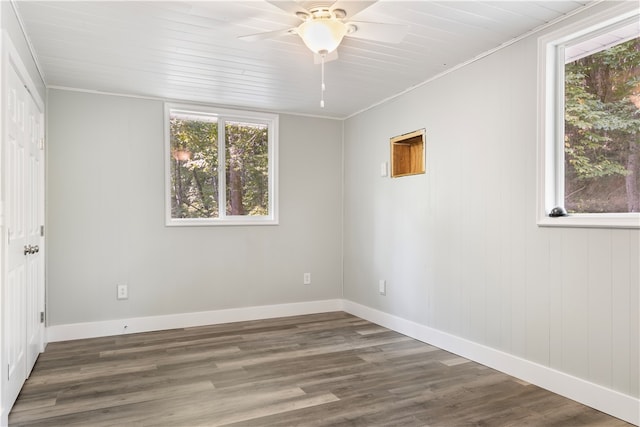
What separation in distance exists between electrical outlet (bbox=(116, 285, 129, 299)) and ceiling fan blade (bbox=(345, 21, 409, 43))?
3048 mm

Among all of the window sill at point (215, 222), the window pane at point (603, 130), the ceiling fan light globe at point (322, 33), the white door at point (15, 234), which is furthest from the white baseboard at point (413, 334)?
the ceiling fan light globe at point (322, 33)

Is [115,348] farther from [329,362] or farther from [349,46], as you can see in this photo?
[349,46]

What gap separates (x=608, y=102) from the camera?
2.44m

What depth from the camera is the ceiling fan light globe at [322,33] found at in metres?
2.19

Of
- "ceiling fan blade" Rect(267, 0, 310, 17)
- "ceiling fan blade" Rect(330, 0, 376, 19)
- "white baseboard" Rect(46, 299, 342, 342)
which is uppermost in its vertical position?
"ceiling fan blade" Rect(267, 0, 310, 17)

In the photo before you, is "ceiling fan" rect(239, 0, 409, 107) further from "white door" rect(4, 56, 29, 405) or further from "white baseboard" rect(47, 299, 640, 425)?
"white baseboard" rect(47, 299, 640, 425)

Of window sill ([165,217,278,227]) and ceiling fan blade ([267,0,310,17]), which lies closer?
ceiling fan blade ([267,0,310,17])

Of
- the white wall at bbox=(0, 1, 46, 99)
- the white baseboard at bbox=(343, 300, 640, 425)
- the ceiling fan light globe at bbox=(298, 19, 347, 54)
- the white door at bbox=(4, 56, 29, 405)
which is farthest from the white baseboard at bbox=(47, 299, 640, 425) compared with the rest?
the ceiling fan light globe at bbox=(298, 19, 347, 54)

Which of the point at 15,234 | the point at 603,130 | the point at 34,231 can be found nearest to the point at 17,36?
the point at 15,234

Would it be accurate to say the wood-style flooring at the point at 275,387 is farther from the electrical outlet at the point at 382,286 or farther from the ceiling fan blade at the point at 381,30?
the ceiling fan blade at the point at 381,30

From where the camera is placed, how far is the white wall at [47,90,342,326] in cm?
379

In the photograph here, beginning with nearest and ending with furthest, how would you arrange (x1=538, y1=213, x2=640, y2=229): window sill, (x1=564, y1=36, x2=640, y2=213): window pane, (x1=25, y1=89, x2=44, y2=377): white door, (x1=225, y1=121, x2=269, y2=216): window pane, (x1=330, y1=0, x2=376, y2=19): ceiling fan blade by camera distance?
1. (x1=330, y1=0, x2=376, y2=19): ceiling fan blade
2. (x1=538, y1=213, x2=640, y2=229): window sill
3. (x1=564, y1=36, x2=640, y2=213): window pane
4. (x1=25, y1=89, x2=44, y2=377): white door
5. (x1=225, y1=121, x2=269, y2=216): window pane

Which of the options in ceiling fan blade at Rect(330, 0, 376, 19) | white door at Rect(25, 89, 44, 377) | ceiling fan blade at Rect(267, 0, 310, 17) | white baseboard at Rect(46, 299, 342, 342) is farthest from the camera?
white baseboard at Rect(46, 299, 342, 342)

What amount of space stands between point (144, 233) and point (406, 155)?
8.47ft
